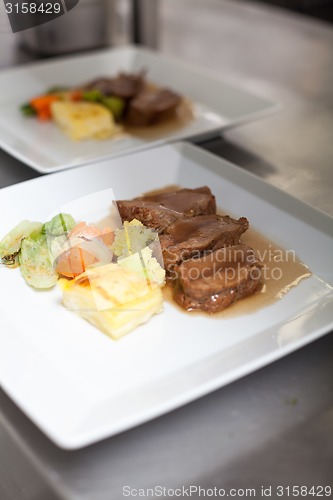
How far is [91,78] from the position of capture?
2.52 metres

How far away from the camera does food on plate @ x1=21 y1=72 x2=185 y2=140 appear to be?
2.08m

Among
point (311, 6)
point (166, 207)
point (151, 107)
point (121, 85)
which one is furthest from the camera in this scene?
point (311, 6)

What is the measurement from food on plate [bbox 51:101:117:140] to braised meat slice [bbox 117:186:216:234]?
1.77 ft

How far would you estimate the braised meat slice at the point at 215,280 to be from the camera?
1.27 metres

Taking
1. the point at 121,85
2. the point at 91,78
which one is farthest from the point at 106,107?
the point at 91,78

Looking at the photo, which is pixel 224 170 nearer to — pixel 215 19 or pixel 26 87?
pixel 26 87

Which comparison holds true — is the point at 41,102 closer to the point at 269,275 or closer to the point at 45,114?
the point at 45,114

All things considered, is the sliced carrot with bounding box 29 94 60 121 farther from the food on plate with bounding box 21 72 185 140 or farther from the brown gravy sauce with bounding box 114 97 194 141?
the brown gravy sauce with bounding box 114 97 194 141

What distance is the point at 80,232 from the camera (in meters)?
1.48

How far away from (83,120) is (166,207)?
65cm

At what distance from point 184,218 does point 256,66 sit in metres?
1.50

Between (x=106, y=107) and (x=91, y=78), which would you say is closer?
(x=106, y=107)

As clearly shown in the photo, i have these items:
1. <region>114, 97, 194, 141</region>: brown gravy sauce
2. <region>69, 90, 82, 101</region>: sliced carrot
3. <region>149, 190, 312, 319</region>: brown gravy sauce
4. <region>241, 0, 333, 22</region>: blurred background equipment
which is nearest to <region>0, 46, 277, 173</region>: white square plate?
<region>114, 97, 194, 141</region>: brown gravy sauce

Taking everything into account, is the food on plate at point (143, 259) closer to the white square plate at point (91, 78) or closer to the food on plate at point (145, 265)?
the food on plate at point (145, 265)
